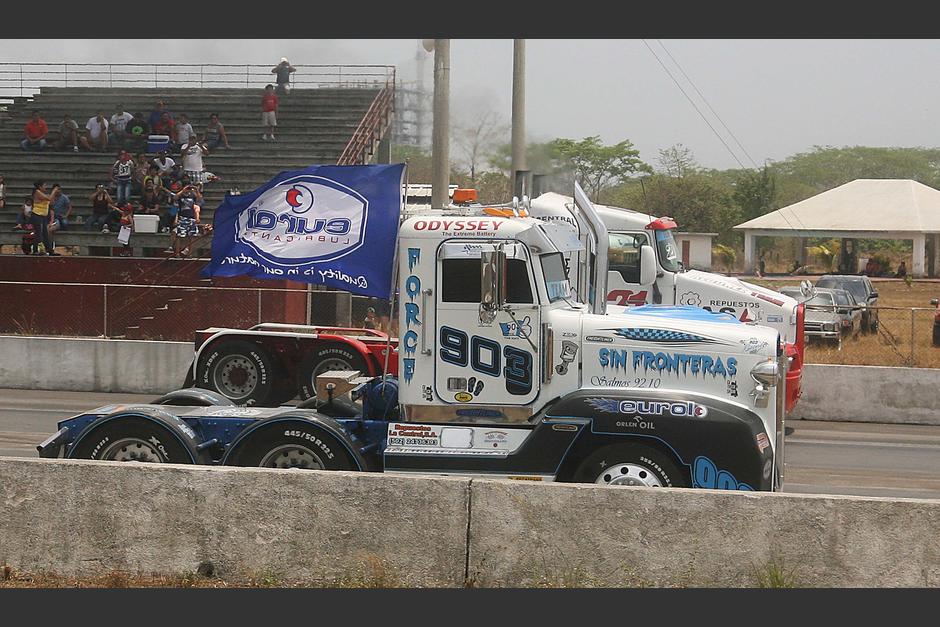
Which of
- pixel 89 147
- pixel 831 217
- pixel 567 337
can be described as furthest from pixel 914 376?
pixel 831 217

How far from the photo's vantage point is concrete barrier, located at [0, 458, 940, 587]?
7.66m

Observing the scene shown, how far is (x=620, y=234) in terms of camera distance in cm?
1814

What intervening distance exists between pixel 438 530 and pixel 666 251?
36.4 feet

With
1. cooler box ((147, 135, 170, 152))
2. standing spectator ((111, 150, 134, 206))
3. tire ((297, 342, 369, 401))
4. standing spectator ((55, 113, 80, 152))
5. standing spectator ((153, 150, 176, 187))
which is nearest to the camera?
tire ((297, 342, 369, 401))

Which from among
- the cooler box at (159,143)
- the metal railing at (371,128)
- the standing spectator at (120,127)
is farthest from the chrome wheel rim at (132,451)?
the standing spectator at (120,127)

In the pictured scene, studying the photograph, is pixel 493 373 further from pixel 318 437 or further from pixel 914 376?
pixel 914 376

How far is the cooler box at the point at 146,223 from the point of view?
2784 cm

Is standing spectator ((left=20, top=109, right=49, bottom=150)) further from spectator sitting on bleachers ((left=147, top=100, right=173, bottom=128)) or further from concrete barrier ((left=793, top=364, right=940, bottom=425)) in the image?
concrete barrier ((left=793, top=364, right=940, bottom=425))

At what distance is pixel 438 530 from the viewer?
26.2 feet

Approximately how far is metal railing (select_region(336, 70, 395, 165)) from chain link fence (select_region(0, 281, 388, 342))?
937 cm

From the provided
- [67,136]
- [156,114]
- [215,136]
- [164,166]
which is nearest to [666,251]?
[164,166]

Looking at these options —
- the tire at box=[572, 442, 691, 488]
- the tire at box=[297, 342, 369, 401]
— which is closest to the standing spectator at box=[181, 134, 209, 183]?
the tire at box=[297, 342, 369, 401]

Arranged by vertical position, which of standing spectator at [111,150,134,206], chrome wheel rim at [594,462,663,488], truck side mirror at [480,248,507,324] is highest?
standing spectator at [111,150,134,206]

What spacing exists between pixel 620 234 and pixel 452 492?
10711 mm
